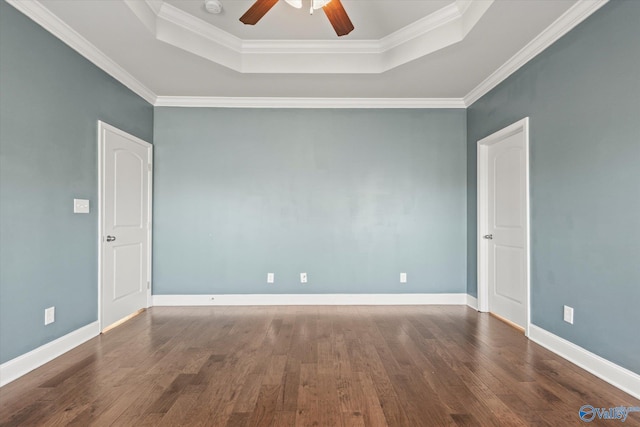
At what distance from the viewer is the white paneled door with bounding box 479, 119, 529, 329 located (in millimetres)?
3186

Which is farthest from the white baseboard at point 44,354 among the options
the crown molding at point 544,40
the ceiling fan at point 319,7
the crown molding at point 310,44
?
the crown molding at point 544,40

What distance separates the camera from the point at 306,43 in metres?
3.41

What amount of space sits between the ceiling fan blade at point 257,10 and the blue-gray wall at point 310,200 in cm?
Answer: 197

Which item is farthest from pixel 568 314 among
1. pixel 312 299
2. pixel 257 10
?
pixel 257 10

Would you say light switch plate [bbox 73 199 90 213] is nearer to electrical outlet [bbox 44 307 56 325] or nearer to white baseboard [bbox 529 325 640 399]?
electrical outlet [bbox 44 307 56 325]

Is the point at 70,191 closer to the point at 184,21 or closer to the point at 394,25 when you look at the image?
the point at 184,21

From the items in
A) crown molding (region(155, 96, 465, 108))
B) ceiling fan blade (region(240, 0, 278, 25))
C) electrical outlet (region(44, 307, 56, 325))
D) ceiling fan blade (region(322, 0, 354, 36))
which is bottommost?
electrical outlet (region(44, 307, 56, 325))

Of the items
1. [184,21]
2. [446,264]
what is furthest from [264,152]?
[446,264]

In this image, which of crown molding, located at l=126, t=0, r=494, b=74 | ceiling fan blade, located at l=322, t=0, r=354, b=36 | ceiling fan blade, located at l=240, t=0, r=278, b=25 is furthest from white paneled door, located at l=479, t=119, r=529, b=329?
ceiling fan blade, located at l=240, t=0, r=278, b=25

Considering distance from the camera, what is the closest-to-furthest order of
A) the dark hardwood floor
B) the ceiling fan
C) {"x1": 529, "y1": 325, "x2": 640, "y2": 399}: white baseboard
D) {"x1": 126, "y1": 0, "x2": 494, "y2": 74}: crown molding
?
the dark hardwood floor < {"x1": 529, "y1": 325, "x2": 640, "y2": 399}: white baseboard < the ceiling fan < {"x1": 126, "y1": 0, "x2": 494, "y2": 74}: crown molding

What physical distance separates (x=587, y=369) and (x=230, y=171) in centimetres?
400

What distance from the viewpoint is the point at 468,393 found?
2.10m

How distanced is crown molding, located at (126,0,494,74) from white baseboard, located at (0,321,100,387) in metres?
2.65

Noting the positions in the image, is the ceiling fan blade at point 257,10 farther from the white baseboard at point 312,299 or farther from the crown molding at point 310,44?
the white baseboard at point 312,299
